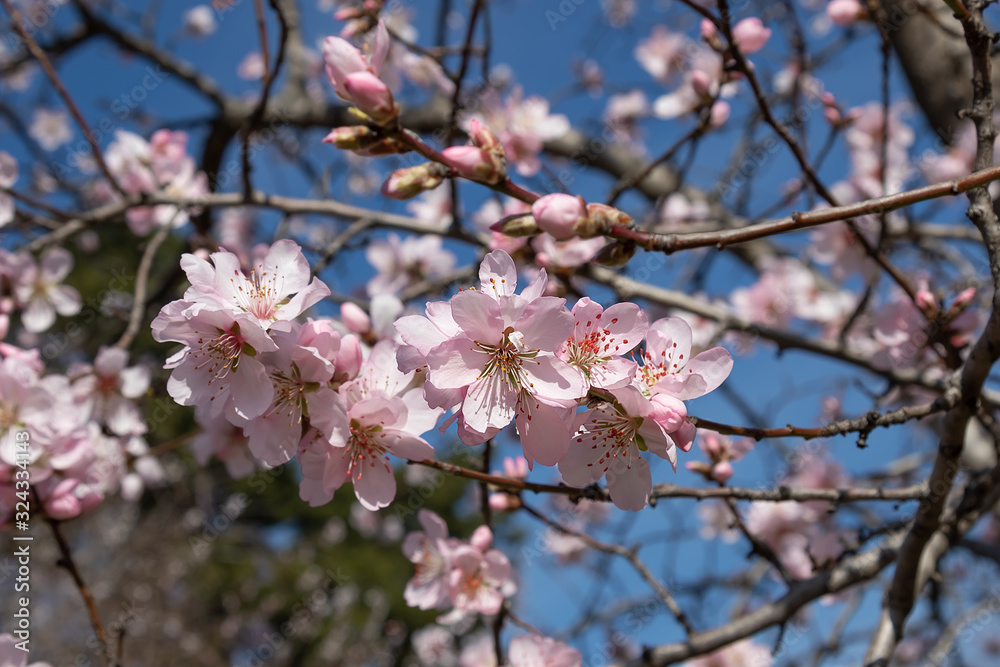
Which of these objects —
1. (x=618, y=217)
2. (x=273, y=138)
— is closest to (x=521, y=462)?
(x=618, y=217)

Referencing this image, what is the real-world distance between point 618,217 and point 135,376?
1.73m

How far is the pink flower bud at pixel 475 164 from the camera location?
0.84 meters

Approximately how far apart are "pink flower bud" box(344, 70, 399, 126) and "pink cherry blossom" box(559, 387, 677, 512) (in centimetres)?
50

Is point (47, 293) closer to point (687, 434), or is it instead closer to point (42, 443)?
point (42, 443)

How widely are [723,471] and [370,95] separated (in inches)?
41.2

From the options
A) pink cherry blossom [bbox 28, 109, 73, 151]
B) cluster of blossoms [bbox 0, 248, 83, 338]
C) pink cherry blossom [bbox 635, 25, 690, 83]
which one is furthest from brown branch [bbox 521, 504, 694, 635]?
pink cherry blossom [bbox 28, 109, 73, 151]

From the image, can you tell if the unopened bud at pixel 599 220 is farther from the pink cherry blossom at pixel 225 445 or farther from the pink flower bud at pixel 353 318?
the pink cherry blossom at pixel 225 445

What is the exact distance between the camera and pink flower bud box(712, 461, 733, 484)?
4.53ft

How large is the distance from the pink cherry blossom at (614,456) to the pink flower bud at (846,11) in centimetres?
194

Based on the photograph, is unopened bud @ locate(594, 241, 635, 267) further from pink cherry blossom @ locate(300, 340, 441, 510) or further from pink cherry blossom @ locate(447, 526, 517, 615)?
pink cherry blossom @ locate(447, 526, 517, 615)

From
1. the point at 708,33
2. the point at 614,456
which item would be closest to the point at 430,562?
the point at 614,456

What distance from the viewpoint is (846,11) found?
211 centimetres

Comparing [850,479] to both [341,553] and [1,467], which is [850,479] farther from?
[341,553]

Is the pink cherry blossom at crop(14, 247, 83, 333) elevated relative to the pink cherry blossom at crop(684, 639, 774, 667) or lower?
elevated
